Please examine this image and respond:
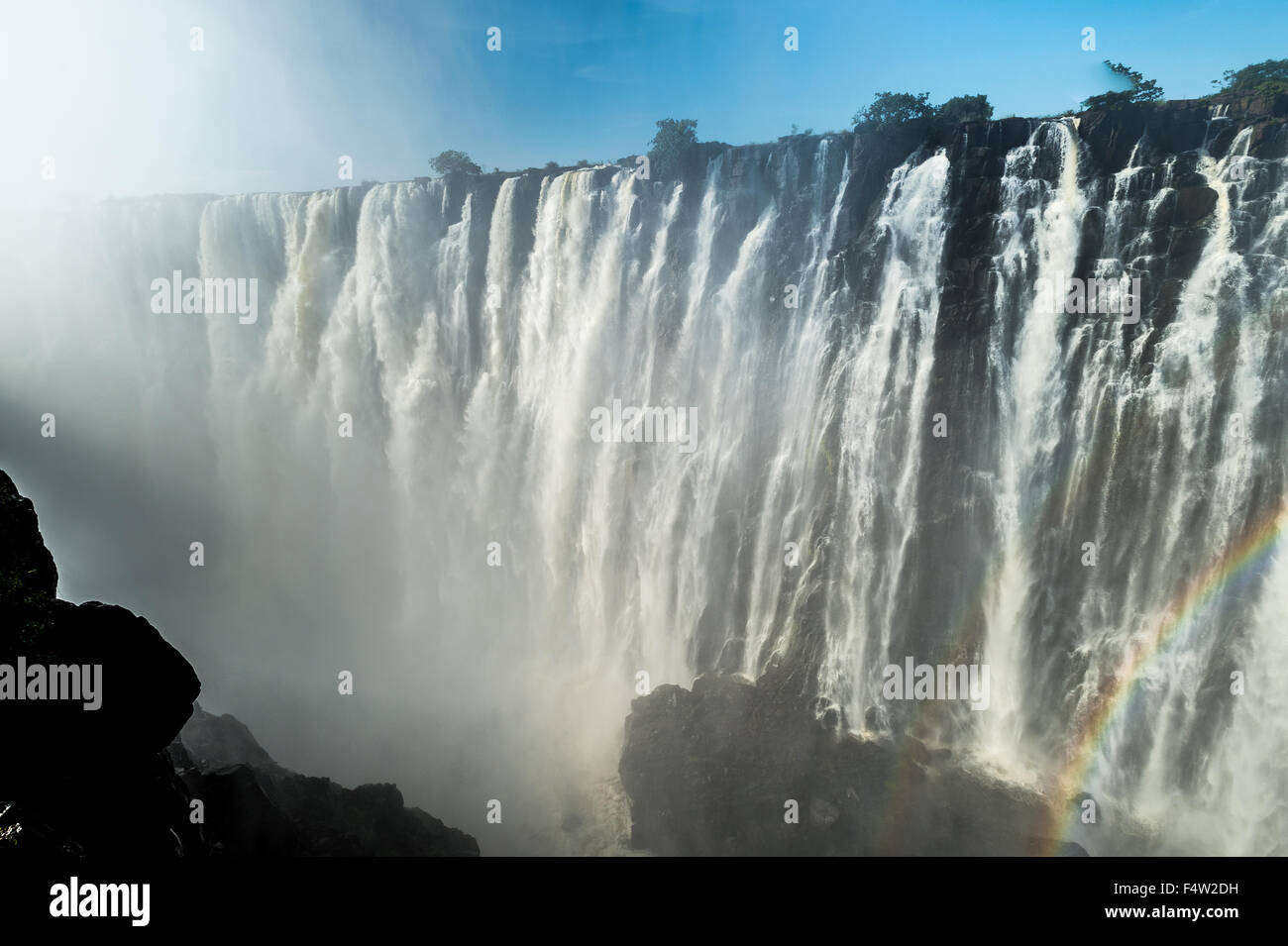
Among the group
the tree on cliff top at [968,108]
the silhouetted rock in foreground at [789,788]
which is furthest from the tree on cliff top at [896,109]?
the silhouetted rock in foreground at [789,788]

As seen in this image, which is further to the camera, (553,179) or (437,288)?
(437,288)

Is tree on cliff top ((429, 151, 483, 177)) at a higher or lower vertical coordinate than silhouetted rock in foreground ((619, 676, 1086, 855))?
higher

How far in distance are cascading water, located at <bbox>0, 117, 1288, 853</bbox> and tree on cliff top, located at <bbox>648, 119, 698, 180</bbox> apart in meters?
0.80

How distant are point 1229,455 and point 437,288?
25096 mm

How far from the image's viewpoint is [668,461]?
2381 cm

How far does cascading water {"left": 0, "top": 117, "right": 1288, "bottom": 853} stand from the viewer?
1579cm

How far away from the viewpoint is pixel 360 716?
23.6 m

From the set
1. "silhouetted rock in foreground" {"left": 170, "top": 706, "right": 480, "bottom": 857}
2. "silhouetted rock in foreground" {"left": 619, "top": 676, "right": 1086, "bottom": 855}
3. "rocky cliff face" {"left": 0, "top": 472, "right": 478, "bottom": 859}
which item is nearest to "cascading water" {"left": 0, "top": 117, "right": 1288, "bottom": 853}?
"silhouetted rock in foreground" {"left": 619, "top": 676, "right": 1086, "bottom": 855}

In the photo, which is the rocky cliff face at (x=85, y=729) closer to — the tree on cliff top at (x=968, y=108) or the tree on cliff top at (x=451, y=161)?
the tree on cliff top at (x=968, y=108)

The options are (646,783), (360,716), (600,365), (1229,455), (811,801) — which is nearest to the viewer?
(1229,455)

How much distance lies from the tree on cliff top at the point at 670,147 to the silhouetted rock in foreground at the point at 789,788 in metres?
16.6

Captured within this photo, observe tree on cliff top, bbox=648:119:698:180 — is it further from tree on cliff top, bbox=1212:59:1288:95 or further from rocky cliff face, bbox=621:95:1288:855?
tree on cliff top, bbox=1212:59:1288:95
